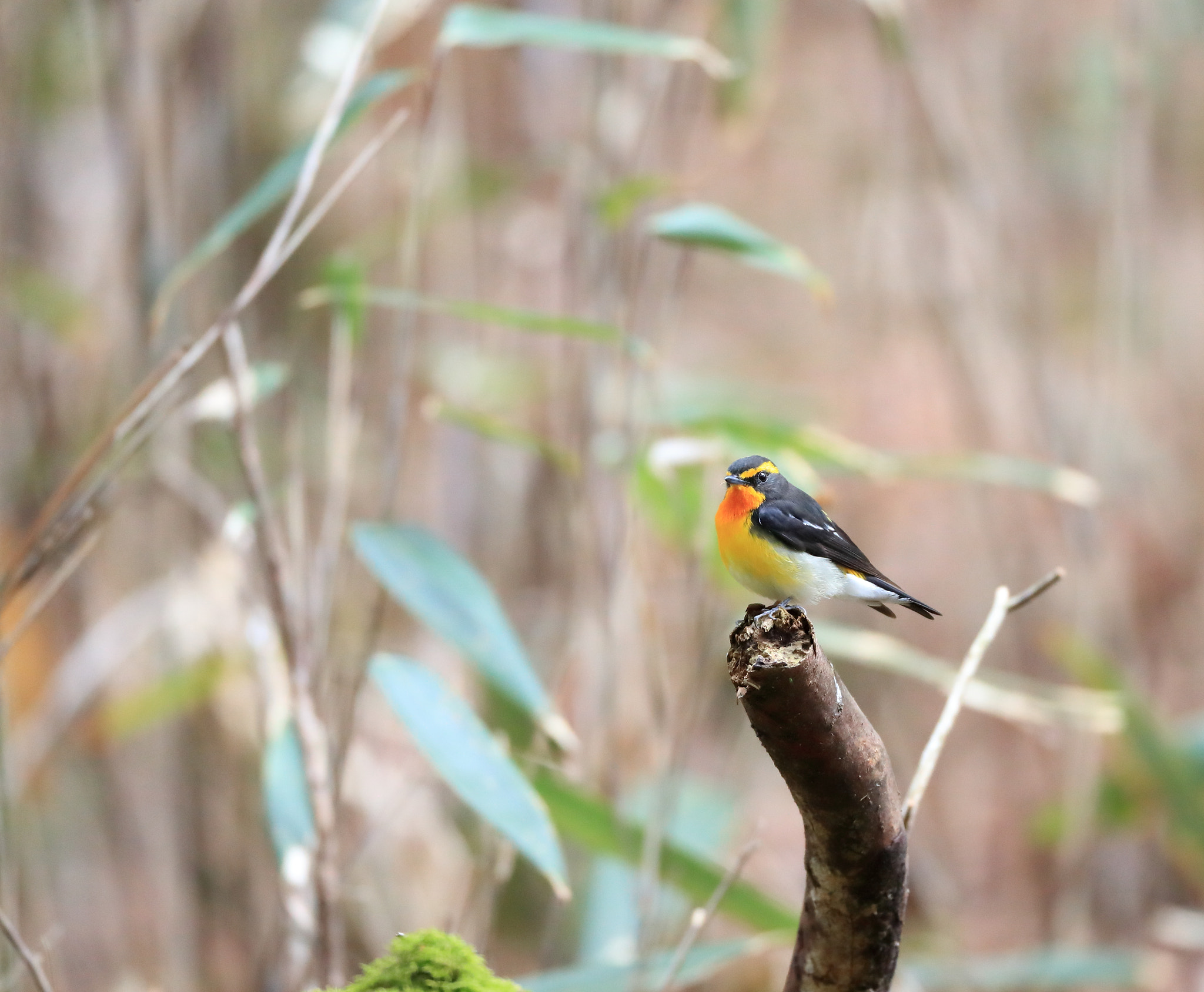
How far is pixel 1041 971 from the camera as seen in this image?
256 centimetres

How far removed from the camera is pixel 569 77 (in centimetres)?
410

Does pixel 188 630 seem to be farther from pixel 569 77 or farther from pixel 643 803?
pixel 569 77

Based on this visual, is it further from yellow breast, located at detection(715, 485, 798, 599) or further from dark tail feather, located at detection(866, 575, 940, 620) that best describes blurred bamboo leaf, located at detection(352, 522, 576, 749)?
dark tail feather, located at detection(866, 575, 940, 620)

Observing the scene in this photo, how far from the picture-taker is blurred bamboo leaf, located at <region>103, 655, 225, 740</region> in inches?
97.7

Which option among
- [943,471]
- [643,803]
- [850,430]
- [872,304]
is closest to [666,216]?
[943,471]

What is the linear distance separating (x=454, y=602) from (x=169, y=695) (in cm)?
104

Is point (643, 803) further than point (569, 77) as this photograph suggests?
No

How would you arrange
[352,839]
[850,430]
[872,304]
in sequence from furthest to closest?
[850,430], [872,304], [352,839]

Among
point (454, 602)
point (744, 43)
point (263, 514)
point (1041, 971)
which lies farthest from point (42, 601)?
point (1041, 971)

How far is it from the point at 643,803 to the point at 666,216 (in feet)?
4.88

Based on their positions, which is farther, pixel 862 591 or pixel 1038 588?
pixel 862 591

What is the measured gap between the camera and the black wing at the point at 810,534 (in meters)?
1.48

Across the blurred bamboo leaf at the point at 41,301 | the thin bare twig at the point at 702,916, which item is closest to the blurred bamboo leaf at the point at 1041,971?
the thin bare twig at the point at 702,916

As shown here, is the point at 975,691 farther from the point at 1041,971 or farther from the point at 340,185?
the point at 340,185
